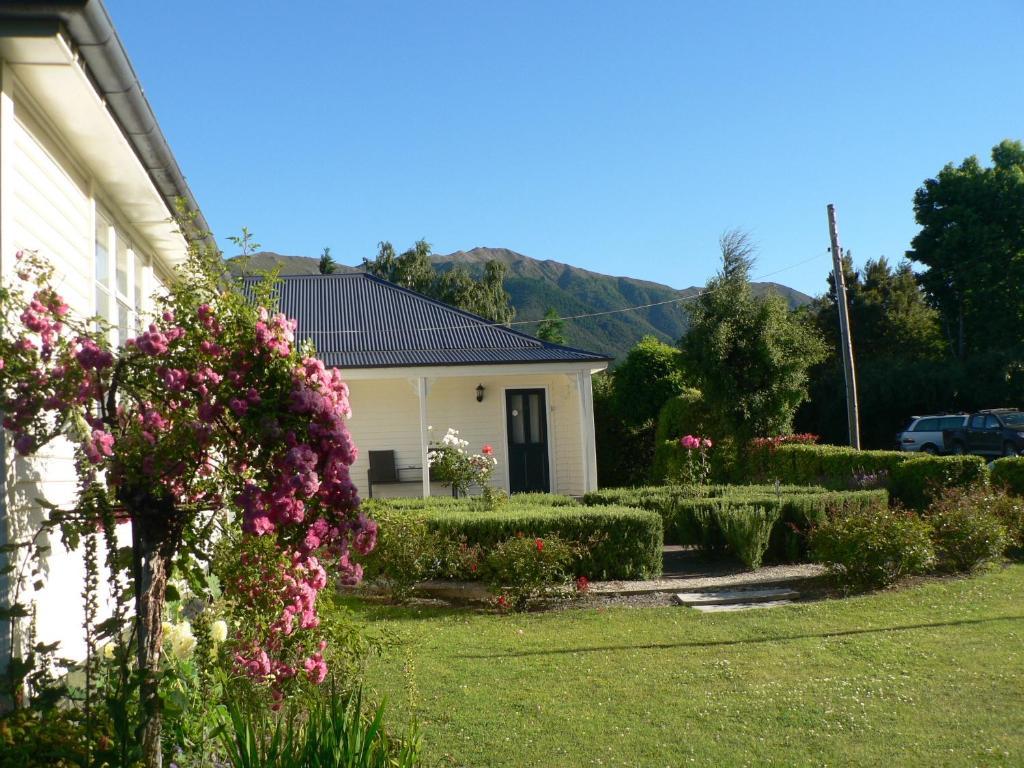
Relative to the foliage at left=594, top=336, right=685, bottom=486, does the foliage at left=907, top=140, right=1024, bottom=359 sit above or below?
above

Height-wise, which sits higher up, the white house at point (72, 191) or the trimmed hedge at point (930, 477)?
the white house at point (72, 191)

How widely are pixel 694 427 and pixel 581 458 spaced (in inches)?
192

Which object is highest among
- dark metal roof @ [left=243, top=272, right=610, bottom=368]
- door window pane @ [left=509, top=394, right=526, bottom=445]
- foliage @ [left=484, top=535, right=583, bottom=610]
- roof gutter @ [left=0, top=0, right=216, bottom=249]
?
dark metal roof @ [left=243, top=272, right=610, bottom=368]

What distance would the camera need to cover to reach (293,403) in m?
4.03

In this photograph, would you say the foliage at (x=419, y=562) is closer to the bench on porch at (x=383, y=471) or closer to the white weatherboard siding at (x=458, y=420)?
the bench on porch at (x=383, y=471)

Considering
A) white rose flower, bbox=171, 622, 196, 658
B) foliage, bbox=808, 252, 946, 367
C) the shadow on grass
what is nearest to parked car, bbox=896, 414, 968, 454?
foliage, bbox=808, 252, 946, 367

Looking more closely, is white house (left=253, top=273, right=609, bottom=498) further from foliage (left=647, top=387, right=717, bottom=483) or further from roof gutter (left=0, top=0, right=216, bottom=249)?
roof gutter (left=0, top=0, right=216, bottom=249)

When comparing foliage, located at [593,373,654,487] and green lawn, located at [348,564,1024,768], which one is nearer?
green lawn, located at [348,564,1024,768]

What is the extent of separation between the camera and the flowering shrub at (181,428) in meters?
3.97

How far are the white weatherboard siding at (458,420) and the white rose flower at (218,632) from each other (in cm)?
1474

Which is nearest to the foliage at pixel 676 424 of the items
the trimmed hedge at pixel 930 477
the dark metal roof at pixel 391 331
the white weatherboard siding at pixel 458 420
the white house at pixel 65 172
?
the white weatherboard siding at pixel 458 420

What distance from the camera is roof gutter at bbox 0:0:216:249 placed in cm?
412

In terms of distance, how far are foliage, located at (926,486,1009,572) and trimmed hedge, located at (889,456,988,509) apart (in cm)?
174

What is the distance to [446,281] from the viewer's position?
55.6 meters
